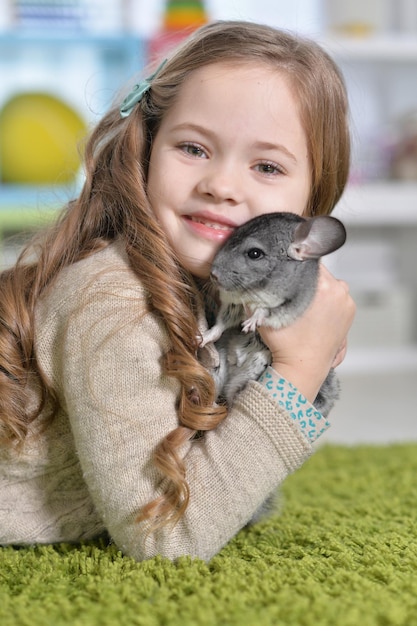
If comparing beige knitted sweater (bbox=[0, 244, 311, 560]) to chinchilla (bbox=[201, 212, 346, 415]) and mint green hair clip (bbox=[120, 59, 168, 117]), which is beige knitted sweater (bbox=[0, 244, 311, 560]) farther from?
mint green hair clip (bbox=[120, 59, 168, 117])

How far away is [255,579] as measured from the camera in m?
1.03

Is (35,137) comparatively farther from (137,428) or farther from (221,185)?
(137,428)

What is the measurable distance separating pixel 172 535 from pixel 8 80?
3.44 metres

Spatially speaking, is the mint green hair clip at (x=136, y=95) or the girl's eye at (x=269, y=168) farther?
the mint green hair clip at (x=136, y=95)

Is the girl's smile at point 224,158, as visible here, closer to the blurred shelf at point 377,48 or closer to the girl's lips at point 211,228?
the girl's lips at point 211,228

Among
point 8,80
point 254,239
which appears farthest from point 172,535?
point 8,80

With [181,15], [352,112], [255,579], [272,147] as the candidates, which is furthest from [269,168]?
[181,15]

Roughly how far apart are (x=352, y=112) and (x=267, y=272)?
7.60ft

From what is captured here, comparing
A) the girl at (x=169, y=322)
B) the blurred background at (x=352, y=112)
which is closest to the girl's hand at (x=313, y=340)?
the girl at (x=169, y=322)

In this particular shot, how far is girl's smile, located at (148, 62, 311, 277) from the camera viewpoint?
125cm

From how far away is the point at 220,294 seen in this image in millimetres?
1233

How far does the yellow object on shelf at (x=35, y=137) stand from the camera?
3.34 m

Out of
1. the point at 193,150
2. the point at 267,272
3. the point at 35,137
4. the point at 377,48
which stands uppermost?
the point at 193,150

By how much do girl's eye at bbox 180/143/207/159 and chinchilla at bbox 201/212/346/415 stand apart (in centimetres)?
14
